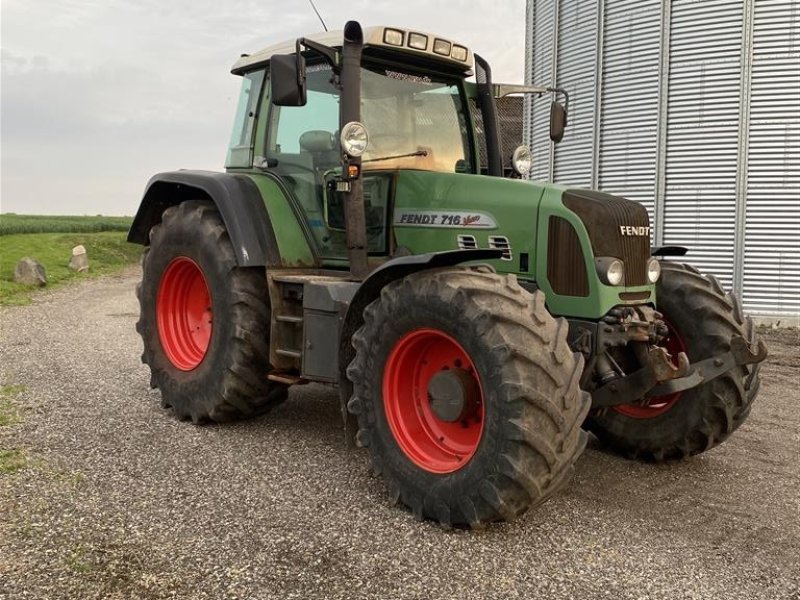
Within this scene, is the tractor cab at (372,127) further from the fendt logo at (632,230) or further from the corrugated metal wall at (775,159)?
the corrugated metal wall at (775,159)

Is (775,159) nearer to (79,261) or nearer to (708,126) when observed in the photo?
(708,126)

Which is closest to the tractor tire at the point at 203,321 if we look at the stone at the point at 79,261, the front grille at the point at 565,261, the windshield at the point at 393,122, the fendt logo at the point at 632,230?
the windshield at the point at 393,122

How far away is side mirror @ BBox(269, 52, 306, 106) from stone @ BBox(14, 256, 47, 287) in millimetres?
13604

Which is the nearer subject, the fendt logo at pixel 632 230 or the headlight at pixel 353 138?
the fendt logo at pixel 632 230

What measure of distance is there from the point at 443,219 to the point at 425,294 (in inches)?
40.1

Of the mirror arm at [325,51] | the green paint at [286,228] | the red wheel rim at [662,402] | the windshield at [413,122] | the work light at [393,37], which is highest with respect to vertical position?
the work light at [393,37]

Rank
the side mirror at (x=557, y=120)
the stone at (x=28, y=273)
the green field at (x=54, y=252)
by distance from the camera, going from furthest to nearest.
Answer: the stone at (x=28, y=273) < the green field at (x=54, y=252) < the side mirror at (x=557, y=120)

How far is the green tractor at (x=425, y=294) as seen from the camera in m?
3.76

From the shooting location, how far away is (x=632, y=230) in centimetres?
462

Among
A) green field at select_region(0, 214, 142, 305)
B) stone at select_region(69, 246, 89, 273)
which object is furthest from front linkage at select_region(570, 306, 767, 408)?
stone at select_region(69, 246, 89, 273)

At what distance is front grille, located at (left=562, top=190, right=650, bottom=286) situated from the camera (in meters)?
4.45

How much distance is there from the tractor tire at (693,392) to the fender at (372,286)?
128 cm

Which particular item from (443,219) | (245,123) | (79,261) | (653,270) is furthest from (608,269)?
(79,261)

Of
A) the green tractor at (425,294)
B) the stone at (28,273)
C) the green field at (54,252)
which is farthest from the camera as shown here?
the stone at (28,273)
